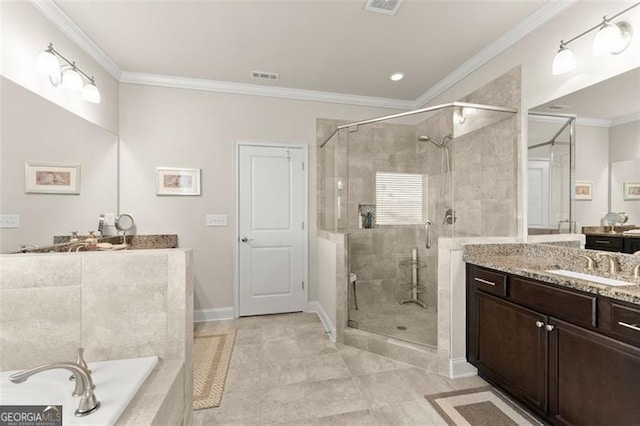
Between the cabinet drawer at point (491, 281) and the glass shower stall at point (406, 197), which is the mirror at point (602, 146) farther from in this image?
the cabinet drawer at point (491, 281)

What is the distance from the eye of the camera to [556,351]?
1435 mm

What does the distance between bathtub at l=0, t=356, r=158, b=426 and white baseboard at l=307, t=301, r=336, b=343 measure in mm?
1825

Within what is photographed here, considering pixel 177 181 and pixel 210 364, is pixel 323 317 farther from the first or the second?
pixel 177 181

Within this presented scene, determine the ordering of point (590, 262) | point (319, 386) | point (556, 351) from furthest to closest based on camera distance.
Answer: point (319, 386)
point (590, 262)
point (556, 351)

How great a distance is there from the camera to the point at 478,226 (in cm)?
255

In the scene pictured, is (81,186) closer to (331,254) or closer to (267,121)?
(267,121)

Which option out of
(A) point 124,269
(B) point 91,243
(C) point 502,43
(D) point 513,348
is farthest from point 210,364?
(C) point 502,43

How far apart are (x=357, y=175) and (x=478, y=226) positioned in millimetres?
1479

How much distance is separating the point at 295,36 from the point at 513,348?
9.36 feet

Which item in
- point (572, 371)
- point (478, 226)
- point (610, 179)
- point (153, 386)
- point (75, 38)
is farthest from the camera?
point (478, 226)

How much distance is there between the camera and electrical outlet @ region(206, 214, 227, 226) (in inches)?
124

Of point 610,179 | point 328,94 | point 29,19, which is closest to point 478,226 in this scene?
point 610,179

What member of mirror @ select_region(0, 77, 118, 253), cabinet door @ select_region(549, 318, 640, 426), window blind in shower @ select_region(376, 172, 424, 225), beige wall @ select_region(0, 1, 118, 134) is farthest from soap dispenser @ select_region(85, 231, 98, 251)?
cabinet door @ select_region(549, 318, 640, 426)

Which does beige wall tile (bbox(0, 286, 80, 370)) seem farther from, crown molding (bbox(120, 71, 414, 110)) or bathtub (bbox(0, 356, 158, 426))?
crown molding (bbox(120, 71, 414, 110))
